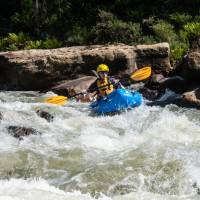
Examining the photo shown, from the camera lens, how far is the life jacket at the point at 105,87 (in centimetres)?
1109

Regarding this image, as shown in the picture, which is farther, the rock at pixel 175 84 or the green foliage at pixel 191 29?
the green foliage at pixel 191 29

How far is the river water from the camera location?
6.12 metres

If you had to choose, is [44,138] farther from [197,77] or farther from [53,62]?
[53,62]

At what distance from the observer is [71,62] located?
14805 millimetres

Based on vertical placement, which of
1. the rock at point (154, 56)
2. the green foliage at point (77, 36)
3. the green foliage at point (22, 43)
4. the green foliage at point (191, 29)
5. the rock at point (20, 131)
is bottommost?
the green foliage at point (22, 43)

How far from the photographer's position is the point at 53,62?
14.9 m

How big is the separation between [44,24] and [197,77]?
36.3 feet

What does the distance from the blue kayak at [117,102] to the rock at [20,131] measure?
2216mm

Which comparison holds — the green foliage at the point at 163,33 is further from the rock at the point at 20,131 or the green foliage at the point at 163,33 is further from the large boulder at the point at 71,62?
the rock at the point at 20,131

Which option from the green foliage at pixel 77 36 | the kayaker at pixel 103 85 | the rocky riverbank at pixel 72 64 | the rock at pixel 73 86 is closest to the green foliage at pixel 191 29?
the rocky riverbank at pixel 72 64

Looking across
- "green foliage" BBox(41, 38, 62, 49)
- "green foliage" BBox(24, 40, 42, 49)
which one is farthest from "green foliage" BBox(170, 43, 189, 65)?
"green foliage" BBox(24, 40, 42, 49)

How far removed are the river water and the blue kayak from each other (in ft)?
0.57

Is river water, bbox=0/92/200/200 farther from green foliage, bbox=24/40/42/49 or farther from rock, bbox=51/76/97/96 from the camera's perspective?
green foliage, bbox=24/40/42/49

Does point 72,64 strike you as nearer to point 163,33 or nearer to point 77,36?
point 163,33
